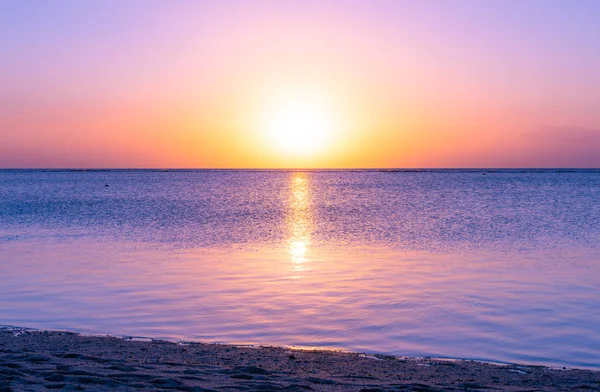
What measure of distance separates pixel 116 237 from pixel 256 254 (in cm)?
902

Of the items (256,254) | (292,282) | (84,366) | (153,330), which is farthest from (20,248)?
(84,366)

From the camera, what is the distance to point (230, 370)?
8359 mm

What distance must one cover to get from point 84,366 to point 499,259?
637 inches

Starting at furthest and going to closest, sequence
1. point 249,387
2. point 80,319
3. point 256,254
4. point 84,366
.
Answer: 1. point 256,254
2. point 80,319
3. point 84,366
4. point 249,387

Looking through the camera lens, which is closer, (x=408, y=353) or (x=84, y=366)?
(x=84, y=366)

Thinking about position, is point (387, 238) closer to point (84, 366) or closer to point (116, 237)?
point (116, 237)

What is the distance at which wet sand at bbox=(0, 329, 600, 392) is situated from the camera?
24.7ft

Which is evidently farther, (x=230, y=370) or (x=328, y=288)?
(x=328, y=288)

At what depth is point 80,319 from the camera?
40.5ft

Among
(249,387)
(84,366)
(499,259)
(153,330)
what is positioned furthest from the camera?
(499,259)

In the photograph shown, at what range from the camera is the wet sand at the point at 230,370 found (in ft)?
24.7

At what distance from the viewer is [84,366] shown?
327 inches

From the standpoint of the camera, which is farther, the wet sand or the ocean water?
the ocean water

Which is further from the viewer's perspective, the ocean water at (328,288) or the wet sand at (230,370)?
the ocean water at (328,288)
